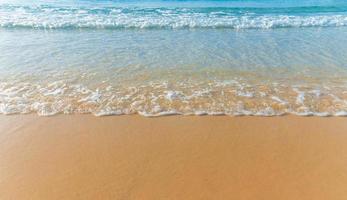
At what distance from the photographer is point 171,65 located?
838 cm

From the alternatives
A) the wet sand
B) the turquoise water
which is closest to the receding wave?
the turquoise water

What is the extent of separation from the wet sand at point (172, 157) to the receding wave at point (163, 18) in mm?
9719

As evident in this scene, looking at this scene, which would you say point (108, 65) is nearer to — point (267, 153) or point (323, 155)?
point (267, 153)

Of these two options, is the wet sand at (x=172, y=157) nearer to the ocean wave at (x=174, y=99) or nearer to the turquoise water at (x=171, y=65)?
the ocean wave at (x=174, y=99)

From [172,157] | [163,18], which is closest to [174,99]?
[172,157]

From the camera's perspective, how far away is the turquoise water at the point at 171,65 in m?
6.13

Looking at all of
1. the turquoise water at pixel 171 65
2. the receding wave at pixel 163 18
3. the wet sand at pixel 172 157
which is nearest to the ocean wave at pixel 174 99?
the turquoise water at pixel 171 65

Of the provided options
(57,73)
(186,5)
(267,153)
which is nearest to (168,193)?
(267,153)

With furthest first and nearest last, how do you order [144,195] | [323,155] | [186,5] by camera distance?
1. [186,5]
2. [323,155]
3. [144,195]

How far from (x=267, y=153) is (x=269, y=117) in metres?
1.26

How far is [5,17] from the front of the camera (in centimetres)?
1568

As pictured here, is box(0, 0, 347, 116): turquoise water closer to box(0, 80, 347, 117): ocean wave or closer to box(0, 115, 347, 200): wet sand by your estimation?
box(0, 80, 347, 117): ocean wave

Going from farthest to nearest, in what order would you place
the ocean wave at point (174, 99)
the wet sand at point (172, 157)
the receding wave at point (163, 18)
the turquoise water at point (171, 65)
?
the receding wave at point (163, 18) → the turquoise water at point (171, 65) → the ocean wave at point (174, 99) → the wet sand at point (172, 157)

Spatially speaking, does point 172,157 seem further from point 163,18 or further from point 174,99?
point 163,18
